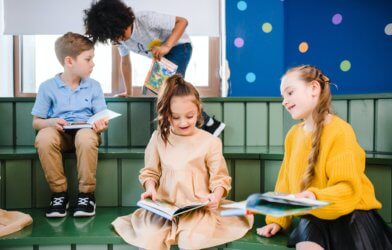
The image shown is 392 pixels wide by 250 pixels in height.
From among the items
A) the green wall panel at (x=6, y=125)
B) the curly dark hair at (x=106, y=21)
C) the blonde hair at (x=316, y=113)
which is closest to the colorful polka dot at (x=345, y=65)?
the curly dark hair at (x=106, y=21)

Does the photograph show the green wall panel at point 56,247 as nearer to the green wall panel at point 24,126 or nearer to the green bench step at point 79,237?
the green bench step at point 79,237

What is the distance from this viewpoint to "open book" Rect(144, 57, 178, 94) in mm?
2240

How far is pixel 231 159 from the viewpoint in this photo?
194 cm

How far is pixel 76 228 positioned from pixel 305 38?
6.19 feet

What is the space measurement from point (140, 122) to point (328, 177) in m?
1.22

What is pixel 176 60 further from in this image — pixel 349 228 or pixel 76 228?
pixel 349 228

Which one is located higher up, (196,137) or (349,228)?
(196,137)

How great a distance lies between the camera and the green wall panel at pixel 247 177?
6.33 feet

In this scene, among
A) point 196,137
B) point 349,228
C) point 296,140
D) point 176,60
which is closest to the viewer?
point 349,228

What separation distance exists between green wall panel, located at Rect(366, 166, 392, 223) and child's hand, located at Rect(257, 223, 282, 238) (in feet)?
1.48

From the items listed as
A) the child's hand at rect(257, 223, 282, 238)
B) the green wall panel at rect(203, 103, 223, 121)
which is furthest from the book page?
the child's hand at rect(257, 223, 282, 238)

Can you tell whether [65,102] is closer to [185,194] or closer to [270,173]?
[185,194]

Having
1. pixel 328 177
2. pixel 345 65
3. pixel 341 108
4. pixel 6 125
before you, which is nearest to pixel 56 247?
pixel 328 177

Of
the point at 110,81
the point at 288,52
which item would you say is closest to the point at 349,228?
the point at 288,52
